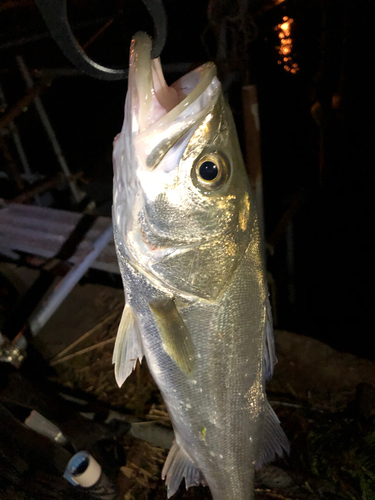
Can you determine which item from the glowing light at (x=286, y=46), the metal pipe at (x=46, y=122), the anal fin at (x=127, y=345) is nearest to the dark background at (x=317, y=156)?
the glowing light at (x=286, y=46)

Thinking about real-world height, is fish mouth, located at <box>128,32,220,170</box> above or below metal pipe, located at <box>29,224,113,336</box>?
above

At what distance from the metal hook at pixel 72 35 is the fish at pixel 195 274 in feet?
0.18

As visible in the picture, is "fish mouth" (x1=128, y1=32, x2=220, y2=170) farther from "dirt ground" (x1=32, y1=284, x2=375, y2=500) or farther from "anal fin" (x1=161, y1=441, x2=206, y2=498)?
"dirt ground" (x1=32, y1=284, x2=375, y2=500)

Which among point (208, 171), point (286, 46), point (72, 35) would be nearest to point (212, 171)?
point (208, 171)

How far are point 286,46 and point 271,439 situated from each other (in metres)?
6.54

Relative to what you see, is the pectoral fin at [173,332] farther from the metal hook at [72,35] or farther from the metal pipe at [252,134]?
the metal pipe at [252,134]

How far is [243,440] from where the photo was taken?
5.69 feet

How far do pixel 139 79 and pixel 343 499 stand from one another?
4.02 metres

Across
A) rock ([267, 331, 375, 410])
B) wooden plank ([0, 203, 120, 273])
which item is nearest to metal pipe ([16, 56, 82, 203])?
wooden plank ([0, 203, 120, 273])

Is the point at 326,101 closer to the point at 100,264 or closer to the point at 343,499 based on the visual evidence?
the point at 100,264

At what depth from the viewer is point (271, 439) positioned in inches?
71.6

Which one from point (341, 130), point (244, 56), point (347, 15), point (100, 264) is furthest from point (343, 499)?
point (347, 15)

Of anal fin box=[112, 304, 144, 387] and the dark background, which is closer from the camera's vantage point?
anal fin box=[112, 304, 144, 387]

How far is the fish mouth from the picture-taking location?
3.56 feet
